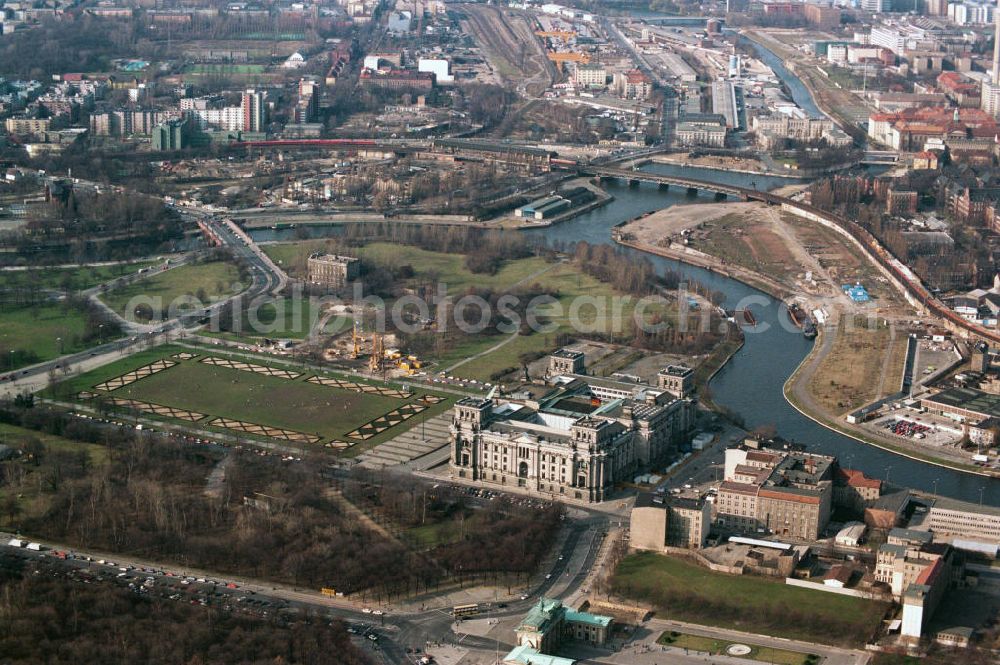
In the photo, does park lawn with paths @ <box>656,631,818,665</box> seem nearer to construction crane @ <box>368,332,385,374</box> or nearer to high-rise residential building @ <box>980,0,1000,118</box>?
construction crane @ <box>368,332,385,374</box>

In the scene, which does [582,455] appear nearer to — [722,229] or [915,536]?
[915,536]

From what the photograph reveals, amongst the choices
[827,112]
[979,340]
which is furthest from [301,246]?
[827,112]

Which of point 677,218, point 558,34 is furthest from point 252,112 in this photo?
point 558,34

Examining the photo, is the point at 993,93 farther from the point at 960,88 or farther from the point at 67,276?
the point at 67,276

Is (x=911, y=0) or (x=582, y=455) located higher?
(x=911, y=0)

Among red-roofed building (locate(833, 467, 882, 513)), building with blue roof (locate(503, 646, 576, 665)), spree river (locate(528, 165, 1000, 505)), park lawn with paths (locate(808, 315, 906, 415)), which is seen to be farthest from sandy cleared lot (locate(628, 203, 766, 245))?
building with blue roof (locate(503, 646, 576, 665))

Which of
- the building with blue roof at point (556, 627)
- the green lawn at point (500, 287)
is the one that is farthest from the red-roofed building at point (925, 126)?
the building with blue roof at point (556, 627)

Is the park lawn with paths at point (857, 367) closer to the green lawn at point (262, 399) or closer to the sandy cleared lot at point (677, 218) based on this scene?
the green lawn at point (262, 399)
